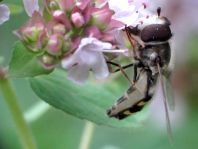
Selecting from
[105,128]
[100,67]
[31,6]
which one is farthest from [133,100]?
[105,128]

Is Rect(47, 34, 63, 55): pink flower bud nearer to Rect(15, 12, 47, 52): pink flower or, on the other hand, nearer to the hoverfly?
Rect(15, 12, 47, 52): pink flower

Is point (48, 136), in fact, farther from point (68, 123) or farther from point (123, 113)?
point (123, 113)

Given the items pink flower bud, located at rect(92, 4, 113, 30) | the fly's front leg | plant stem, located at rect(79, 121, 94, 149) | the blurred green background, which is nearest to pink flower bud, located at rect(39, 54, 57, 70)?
pink flower bud, located at rect(92, 4, 113, 30)

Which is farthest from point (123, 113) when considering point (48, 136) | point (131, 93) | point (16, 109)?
point (48, 136)

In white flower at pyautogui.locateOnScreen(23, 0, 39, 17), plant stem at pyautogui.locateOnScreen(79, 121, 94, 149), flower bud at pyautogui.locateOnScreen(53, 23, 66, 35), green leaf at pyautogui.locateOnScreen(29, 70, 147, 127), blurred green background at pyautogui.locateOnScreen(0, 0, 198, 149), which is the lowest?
blurred green background at pyautogui.locateOnScreen(0, 0, 198, 149)

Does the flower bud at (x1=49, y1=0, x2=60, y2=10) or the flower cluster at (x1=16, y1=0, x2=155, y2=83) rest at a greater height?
the flower bud at (x1=49, y1=0, x2=60, y2=10)

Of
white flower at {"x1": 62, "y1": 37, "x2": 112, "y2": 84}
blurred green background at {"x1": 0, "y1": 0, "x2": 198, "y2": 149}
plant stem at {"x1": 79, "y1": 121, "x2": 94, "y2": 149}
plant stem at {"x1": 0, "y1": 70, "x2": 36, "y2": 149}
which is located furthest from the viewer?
blurred green background at {"x1": 0, "y1": 0, "x2": 198, "y2": 149}

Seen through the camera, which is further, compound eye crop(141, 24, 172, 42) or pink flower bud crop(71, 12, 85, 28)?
compound eye crop(141, 24, 172, 42)
